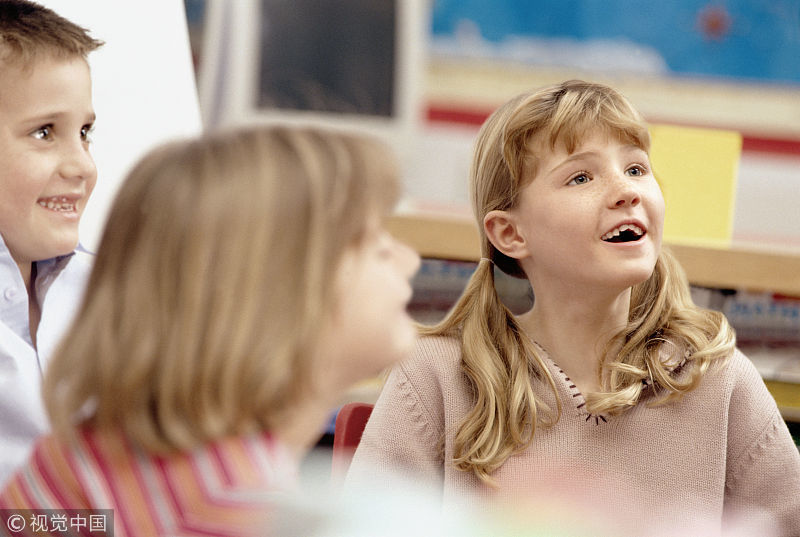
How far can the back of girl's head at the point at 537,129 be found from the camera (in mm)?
862

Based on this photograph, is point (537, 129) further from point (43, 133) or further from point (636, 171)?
point (43, 133)

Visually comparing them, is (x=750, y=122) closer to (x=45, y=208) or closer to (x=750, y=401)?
(x=750, y=401)

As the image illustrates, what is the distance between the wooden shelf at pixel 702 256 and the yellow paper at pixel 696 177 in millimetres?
41

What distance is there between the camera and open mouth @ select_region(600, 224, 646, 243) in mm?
849

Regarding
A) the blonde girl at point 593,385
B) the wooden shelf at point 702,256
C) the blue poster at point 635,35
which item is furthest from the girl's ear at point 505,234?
the blue poster at point 635,35

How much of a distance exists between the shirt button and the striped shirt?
29 centimetres

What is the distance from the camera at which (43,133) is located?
78cm

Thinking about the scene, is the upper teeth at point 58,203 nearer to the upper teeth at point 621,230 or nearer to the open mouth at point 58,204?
the open mouth at point 58,204

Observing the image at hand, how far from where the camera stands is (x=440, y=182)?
279 cm

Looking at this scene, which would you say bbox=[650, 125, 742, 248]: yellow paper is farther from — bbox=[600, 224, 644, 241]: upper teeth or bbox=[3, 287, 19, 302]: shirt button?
bbox=[3, 287, 19, 302]: shirt button

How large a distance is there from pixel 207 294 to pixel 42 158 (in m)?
0.36

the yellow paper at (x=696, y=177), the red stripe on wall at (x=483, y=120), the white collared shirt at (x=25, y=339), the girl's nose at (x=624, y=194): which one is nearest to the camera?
the white collared shirt at (x=25, y=339)

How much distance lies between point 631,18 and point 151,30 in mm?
1931

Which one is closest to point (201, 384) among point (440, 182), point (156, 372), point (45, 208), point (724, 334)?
point (156, 372)
